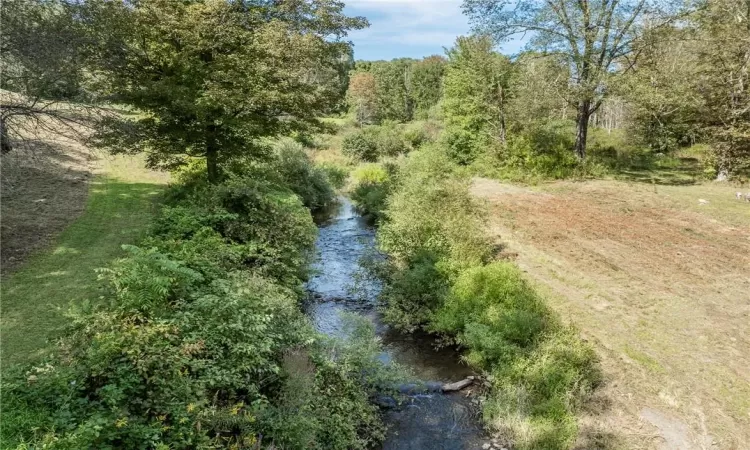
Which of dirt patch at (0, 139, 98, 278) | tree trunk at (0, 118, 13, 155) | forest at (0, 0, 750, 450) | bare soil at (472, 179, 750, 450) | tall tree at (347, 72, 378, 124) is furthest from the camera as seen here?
tall tree at (347, 72, 378, 124)

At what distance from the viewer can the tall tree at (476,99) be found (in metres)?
24.1

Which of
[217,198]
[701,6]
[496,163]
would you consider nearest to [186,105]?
[217,198]

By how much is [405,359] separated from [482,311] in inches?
78.8

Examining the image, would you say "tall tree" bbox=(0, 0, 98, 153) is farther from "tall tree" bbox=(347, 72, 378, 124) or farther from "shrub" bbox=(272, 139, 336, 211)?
"tall tree" bbox=(347, 72, 378, 124)

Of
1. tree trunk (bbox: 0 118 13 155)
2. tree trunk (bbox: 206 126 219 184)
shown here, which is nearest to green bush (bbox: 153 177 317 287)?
tree trunk (bbox: 206 126 219 184)

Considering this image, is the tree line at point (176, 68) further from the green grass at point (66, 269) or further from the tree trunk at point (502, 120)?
the tree trunk at point (502, 120)

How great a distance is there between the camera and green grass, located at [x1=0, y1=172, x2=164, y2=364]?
6289 millimetres

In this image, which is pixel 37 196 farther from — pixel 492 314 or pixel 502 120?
pixel 502 120

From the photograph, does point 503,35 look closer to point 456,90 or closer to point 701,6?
point 456,90

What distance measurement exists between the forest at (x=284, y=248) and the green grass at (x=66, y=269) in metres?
0.06

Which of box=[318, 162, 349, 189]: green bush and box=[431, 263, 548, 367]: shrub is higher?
box=[318, 162, 349, 189]: green bush

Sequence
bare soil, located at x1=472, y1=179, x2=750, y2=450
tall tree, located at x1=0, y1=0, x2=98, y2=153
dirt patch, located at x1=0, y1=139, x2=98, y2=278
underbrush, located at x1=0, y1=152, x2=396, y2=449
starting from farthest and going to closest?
dirt patch, located at x1=0, y1=139, x2=98, y2=278 → tall tree, located at x1=0, y1=0, x2=98, y2=153 → bare soil, located at x1=472, y1=179, x2=750, y2=450 → underbrush, located at x1=0, y1=152, x2=396, y2=449

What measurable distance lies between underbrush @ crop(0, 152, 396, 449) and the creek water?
64 centimetres

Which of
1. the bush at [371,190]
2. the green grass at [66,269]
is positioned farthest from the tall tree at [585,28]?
the green grass at [66,269]
